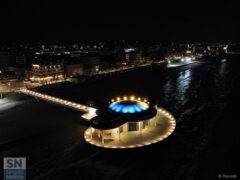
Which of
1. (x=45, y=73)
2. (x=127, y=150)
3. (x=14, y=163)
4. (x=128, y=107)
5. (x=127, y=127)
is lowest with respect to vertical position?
(x=14, y=163)

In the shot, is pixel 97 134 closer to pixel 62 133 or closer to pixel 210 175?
pixel 62 133

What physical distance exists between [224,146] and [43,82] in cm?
6266

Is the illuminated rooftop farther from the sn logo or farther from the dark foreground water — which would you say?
the sn logo

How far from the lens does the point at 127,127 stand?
25.5 metres

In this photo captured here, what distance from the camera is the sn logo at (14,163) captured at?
2005cm

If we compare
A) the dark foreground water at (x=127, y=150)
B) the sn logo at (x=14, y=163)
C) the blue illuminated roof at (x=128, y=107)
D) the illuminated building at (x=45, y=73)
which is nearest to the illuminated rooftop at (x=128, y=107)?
the blue illuminated roof at (x=128, y=107)

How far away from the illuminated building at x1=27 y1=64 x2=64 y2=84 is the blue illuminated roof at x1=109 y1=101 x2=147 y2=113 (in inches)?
1905

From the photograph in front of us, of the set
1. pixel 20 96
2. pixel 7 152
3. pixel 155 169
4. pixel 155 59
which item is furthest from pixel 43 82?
pixel 155 59

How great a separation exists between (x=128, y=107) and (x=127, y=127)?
11.6 ft

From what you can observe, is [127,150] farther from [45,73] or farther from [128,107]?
[45,73]

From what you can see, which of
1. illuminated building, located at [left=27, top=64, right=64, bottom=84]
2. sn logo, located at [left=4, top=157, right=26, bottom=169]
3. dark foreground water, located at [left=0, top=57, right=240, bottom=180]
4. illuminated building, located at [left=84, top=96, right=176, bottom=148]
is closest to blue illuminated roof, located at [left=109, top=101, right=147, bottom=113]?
illuminated building, located at [left=84, top=96, right=176, bottom=148]

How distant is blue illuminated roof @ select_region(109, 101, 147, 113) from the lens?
27375mm

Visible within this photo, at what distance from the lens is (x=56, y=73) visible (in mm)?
73500

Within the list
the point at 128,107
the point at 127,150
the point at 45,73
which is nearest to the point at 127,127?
→ the point at 128,107
